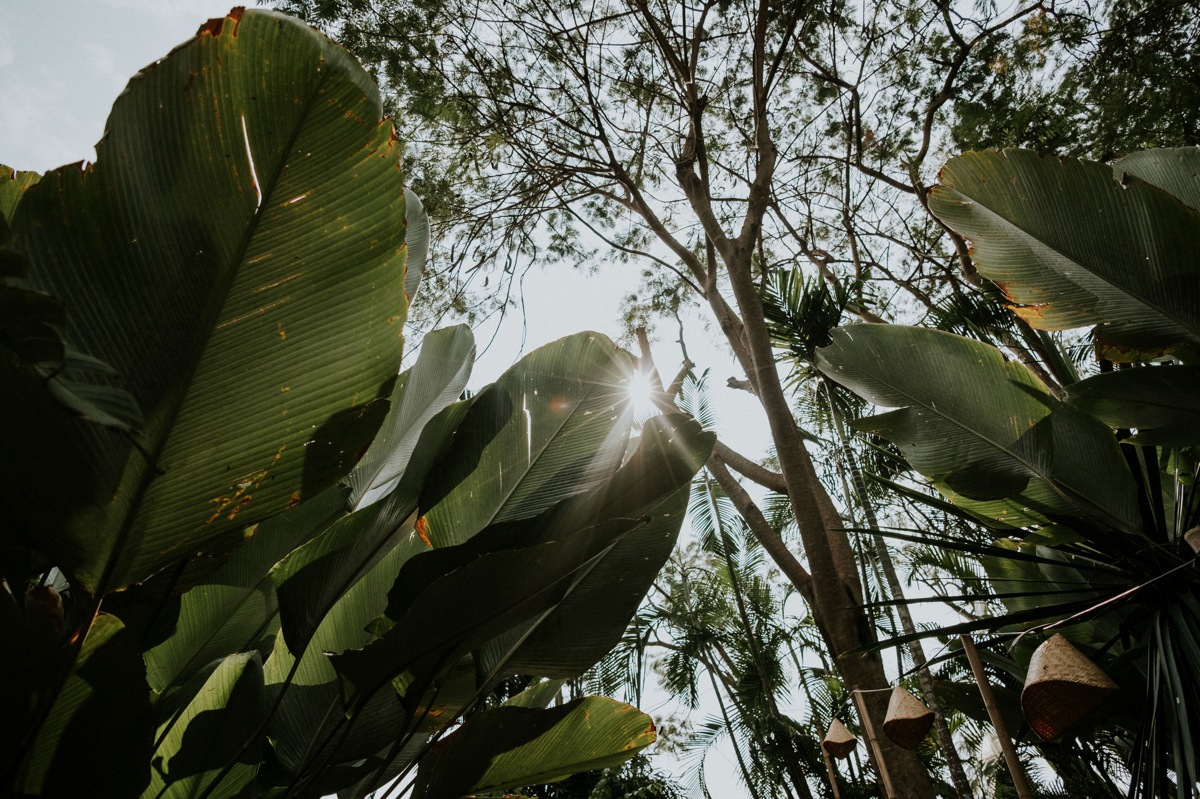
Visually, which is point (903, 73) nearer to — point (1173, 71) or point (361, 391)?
point (1173, 71)

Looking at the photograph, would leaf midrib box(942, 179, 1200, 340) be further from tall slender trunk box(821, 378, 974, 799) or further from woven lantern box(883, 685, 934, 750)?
tall slender trunk box(821, 378, 974, 799)

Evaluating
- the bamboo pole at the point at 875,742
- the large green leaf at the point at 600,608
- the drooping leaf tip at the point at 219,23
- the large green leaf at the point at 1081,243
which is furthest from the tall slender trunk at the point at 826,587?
the drooping leaf tip at the point at 219,23

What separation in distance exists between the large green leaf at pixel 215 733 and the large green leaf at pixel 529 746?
24 cm

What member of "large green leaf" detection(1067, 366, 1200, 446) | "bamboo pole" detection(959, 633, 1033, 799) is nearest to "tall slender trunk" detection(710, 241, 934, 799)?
"bamboo pole" detection(959, 633, 1033, 799)

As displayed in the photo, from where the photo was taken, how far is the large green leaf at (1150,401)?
2002 mm

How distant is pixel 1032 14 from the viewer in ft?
19.3

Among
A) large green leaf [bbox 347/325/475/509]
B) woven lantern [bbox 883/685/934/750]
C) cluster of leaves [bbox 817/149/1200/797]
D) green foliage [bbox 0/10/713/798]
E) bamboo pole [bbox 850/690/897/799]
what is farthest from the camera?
bamboo pole [bbox 850/690/897/799]

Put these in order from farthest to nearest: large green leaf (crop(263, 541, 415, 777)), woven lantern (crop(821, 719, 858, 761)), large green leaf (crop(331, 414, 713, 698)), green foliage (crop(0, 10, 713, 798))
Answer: woven lantern (crop(821, 719, 858, 761)), large green leaf (crop(263, 541, 415, 777)), large green leaf (crop(331, 414, 713, 698)), green foliage (crop(0, 10, 713, 798))

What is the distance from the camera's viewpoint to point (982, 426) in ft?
7.44

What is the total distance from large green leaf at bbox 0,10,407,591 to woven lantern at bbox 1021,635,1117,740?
1589mm

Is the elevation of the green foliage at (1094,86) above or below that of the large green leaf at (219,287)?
above

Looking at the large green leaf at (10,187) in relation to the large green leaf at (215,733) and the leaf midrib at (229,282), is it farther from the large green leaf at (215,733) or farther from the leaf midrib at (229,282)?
the large green leaf at (215,733)

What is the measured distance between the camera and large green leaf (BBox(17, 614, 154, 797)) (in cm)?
60

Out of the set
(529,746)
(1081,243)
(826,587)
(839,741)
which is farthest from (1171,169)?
(529,746)
